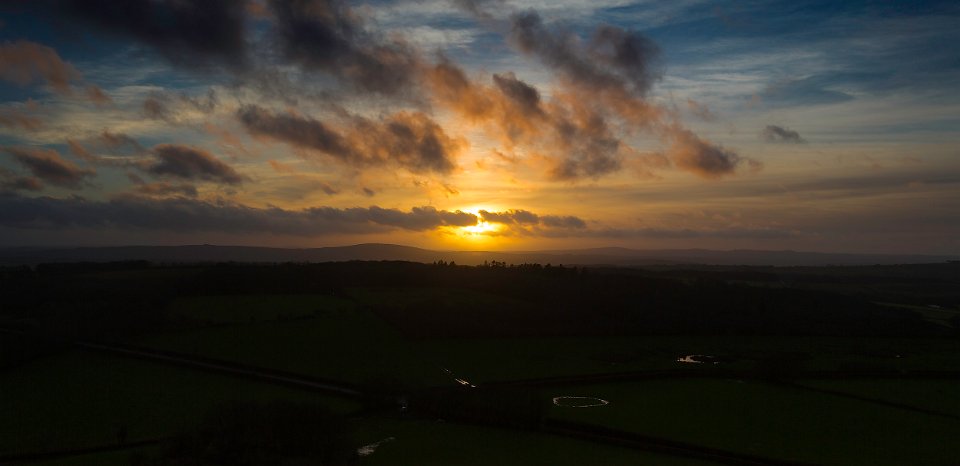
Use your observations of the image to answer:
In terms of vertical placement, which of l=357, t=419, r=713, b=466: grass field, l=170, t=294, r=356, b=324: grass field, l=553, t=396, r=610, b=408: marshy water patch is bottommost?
l=357, t=419, r=713, b=466: grass field

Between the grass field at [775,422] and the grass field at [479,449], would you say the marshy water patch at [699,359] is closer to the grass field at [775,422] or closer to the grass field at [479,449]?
the grass field at [775,422]

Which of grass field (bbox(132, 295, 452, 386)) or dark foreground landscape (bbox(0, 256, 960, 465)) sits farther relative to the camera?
grass field (bbox(132, 295, 452, 386))

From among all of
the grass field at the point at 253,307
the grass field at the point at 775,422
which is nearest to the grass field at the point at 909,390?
the grass field at the point at 775,422

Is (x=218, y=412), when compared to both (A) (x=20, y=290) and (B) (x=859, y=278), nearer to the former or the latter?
(A) (x=20, y=290)

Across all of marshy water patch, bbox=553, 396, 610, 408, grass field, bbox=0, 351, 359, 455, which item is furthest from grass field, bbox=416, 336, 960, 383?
grass field, bbox=0, 351, 359, 455

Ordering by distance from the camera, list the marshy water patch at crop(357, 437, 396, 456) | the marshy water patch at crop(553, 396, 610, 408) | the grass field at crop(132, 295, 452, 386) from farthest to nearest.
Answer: the grass field at crop(132, 295, 452, 386), the marshy water patch at crop(553, 396, 610, 408), the marshy water patch at crop(357, 437, 396, 456)

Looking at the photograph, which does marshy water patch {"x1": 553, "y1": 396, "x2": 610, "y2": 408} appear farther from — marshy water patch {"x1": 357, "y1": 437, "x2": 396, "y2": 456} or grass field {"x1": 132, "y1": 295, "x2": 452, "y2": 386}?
marshy water patch {"x1": 357, "y1": 437, "x2": 396, "y2": 456}

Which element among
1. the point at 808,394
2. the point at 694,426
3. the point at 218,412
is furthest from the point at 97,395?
the point at 808,394
